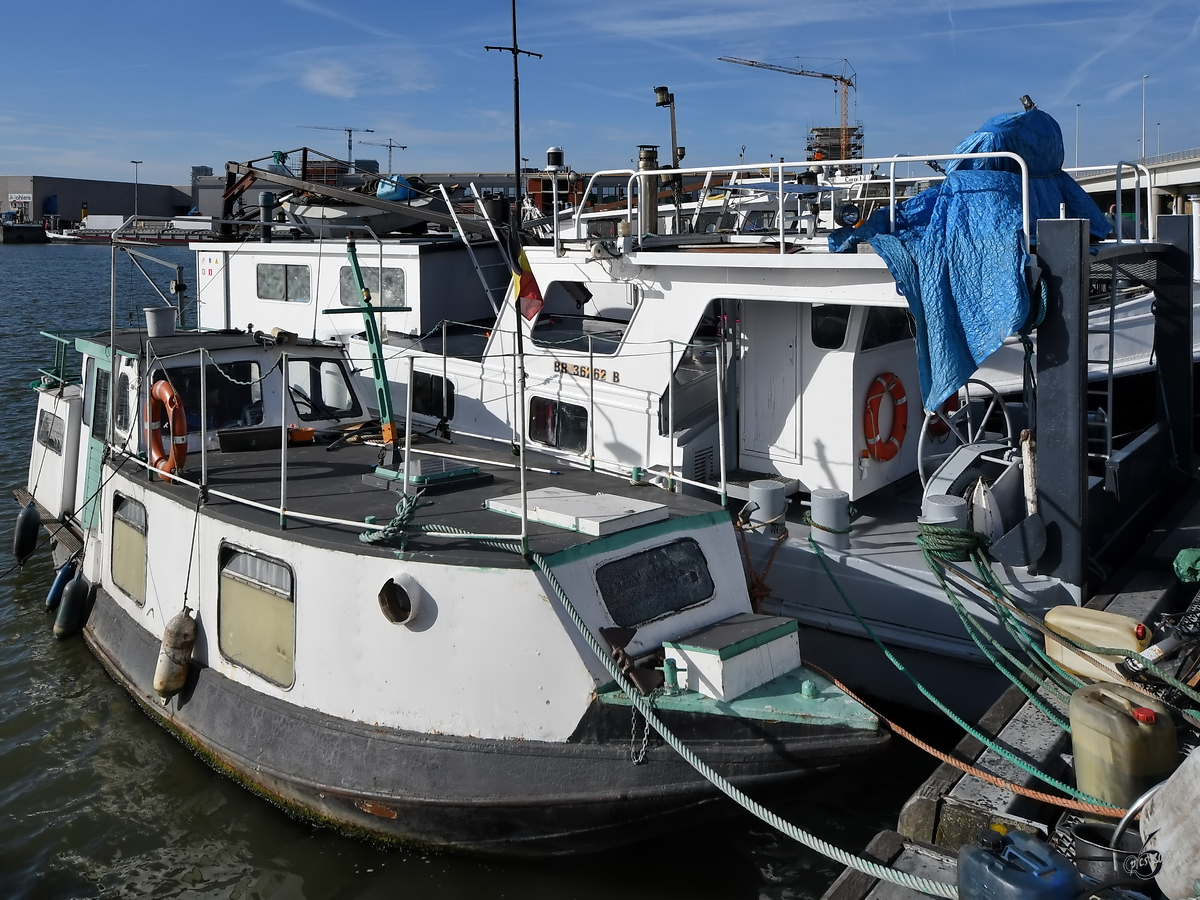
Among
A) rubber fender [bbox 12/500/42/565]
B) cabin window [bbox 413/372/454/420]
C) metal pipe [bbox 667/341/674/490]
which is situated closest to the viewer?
metal pipe [bbox 667/341/674/490]

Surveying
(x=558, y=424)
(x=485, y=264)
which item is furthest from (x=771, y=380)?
Result: (x=485, y=264)

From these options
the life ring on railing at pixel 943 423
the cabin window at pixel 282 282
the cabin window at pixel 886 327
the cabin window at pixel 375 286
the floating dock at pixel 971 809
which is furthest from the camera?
the cabin window at pixel 282 282

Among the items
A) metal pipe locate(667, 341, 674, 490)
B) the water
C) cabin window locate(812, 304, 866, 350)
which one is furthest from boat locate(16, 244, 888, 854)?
cabin window locate(812, 304, 866, 350)

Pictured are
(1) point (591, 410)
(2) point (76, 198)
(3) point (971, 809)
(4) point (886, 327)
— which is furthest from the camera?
(2) point (76, 198)

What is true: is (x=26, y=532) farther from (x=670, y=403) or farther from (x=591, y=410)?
(x=670, y=403)

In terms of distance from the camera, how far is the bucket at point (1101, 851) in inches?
220

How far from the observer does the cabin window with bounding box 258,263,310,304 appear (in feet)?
47.6

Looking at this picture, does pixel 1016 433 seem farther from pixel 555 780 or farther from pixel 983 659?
pixel 555 780

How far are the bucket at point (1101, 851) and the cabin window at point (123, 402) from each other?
326 inches

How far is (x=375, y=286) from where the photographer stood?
13570mm

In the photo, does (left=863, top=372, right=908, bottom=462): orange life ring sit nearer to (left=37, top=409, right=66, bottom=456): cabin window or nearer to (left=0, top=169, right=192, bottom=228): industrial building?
(left=37, top=409, right=66, bottom=456): cabin window

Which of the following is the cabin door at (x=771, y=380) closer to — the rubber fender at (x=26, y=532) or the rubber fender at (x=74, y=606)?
the rubber fender at (x=74, y=606)

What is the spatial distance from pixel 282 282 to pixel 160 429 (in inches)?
241

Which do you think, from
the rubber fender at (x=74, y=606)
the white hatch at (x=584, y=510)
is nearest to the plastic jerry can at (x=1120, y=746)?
the white hatch at (x=584, y=510)
